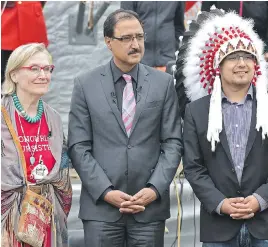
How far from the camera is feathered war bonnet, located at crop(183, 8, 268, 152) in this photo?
537cm

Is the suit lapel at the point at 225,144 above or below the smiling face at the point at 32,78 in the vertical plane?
below

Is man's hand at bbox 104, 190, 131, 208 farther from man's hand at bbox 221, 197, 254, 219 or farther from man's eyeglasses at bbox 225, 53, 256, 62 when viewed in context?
man's eyeglasses at bbox 225, 53, 256, 62

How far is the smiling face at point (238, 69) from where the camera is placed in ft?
17.6

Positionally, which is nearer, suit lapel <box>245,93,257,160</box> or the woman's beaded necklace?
suit lapel <box>245,93,257,160</box>

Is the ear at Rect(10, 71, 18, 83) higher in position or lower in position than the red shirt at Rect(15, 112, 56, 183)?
higher

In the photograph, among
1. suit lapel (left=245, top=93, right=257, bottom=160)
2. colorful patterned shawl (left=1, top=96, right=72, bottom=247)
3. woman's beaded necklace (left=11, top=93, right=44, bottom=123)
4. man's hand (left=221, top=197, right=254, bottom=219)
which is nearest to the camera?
man's hand (left=221, top=197, right=254, bottom=219)

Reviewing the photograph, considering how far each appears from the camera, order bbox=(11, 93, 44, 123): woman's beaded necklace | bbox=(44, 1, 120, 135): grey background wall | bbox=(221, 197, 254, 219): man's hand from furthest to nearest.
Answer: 1. bbox=(44, 1, 120, 135): grey background wall
2. bbox=(11, 93, 44, 123): woman's beaded necklace
3. bbox=(221, 197, 254, 219): man's hand

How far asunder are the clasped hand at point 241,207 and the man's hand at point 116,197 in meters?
0.62

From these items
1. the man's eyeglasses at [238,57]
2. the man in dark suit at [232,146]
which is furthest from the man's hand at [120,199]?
the man's eyeglasses at [238,57]

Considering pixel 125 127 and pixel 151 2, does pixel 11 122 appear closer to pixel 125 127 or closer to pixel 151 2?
pixel 125 127

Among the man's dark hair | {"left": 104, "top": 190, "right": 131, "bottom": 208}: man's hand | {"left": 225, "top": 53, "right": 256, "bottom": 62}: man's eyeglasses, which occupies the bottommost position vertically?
{"left": 104, "top": 190, "right": 131, "bottom": 208}: man's hand

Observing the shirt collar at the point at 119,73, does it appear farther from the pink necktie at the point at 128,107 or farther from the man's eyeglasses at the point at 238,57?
the man's eyeglasses at the point at 238,57

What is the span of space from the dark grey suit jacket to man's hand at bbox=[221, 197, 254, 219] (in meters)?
0.42

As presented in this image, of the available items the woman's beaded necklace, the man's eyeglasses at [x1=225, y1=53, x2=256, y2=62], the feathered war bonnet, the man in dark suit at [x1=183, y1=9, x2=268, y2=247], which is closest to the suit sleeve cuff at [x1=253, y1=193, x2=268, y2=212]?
the man in dark suit at [x1=183, y1=9, x2=268, y2=247]
